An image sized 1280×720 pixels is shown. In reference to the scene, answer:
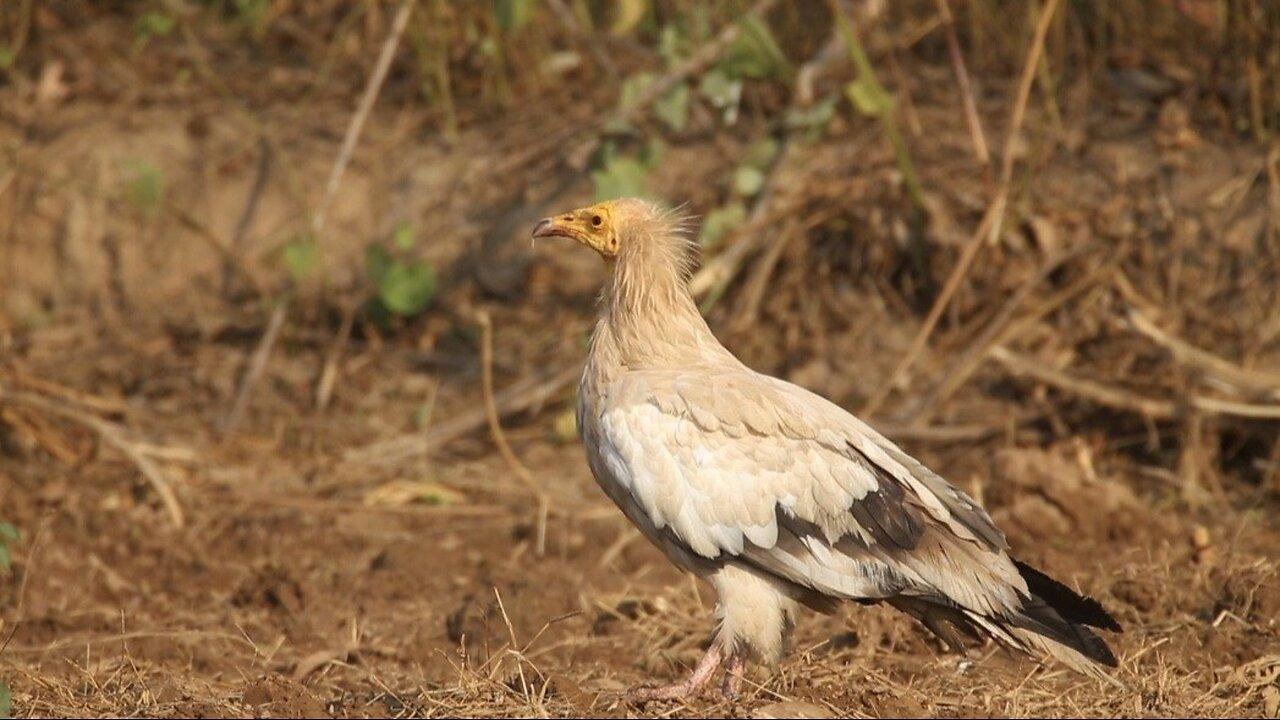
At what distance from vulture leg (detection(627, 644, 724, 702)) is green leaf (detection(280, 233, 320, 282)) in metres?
4.75

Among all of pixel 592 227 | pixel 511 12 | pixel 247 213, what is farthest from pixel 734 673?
Answer: pixel 247 213

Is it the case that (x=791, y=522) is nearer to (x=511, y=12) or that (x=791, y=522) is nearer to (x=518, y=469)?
(x=518, y=469)

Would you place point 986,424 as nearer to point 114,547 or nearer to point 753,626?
point 753,626

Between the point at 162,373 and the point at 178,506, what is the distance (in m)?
1.98

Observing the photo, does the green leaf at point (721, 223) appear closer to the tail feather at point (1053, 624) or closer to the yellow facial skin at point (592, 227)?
the yellow facial skin at point (592, 227)

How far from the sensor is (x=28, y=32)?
10.3 metres

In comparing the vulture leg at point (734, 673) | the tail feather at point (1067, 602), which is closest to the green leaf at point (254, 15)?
the vulture leg at point (734, 673)

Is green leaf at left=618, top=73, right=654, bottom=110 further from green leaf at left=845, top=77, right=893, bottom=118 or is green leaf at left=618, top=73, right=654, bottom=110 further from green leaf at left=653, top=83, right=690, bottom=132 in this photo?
green leaf at left=845, top=77, right=893, bottom=118

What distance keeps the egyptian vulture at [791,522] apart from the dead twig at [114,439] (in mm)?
3150

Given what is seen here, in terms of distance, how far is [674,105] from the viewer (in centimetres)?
853

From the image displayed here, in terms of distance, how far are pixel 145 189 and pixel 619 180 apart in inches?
116

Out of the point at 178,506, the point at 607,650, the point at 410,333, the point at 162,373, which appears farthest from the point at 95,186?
the point at 607,650

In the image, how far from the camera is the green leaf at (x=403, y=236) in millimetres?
8875

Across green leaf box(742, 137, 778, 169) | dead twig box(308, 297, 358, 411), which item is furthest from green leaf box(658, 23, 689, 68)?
dead twig box(308, 297, 358, 411)
